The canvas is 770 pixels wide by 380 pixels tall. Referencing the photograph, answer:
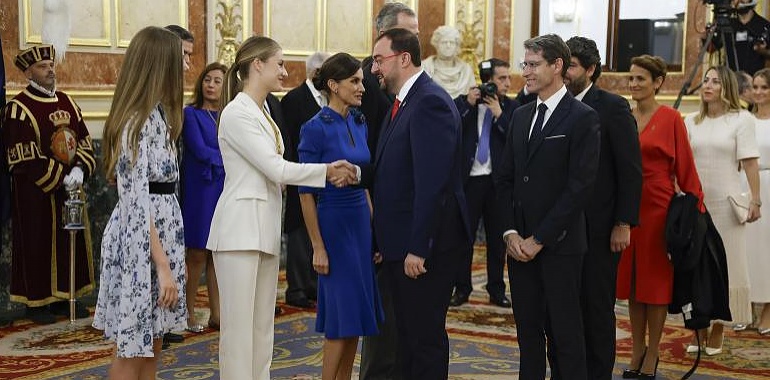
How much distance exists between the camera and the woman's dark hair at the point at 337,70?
4.61m

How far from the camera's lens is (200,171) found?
640 cm

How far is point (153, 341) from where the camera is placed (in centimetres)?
399

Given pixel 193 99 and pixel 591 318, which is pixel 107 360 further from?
pixel 591 318

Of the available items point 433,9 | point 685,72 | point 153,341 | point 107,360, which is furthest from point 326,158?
point 685,72

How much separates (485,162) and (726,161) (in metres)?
1.72

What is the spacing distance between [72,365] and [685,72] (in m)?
7.87

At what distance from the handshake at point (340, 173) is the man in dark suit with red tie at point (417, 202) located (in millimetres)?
123

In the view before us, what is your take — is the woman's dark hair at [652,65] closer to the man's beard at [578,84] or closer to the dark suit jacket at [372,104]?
the man's beard at [578,84]

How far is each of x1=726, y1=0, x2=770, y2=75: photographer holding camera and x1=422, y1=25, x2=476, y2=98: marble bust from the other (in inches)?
103

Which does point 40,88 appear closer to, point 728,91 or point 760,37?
point 728,91

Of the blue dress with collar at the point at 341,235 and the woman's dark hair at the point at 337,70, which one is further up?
the woman's dark hair at the point at 337,70

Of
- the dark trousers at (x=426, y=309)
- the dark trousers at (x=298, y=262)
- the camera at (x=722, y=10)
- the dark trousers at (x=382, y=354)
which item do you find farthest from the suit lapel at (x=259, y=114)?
the camera at (x=722, y=10)

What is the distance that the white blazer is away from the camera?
4.02 m

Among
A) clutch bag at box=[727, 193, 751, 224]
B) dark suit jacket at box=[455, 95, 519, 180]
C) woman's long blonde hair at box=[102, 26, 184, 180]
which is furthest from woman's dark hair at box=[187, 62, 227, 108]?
clutch bag at box=[727, 193, 751, 224]
